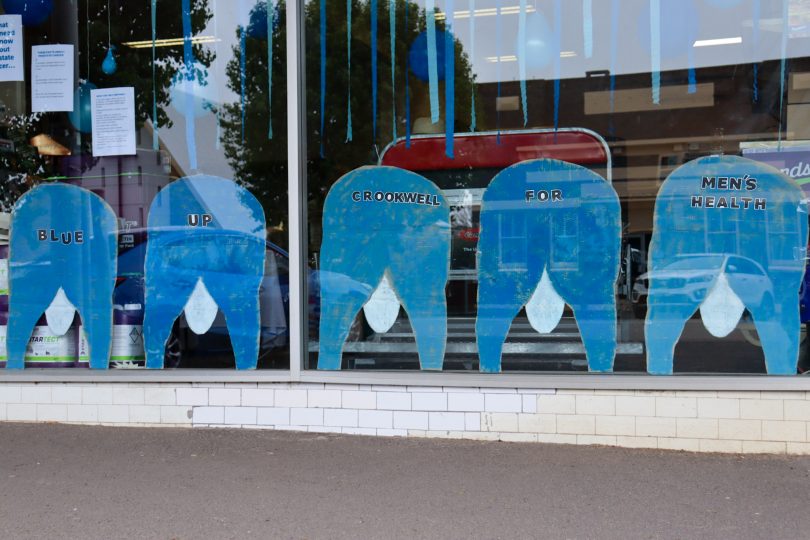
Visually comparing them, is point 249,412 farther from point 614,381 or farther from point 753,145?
point 753,145

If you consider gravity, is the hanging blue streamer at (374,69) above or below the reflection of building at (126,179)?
above

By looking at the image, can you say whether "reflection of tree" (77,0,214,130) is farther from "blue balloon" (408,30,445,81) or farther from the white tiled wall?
the white tiled wall

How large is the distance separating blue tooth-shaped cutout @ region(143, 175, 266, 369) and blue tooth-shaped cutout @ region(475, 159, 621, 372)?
1.69m

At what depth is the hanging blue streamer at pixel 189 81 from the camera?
237 inches

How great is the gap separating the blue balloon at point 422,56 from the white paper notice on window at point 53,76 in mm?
2724

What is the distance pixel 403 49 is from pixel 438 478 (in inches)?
120

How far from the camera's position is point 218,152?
235 inches

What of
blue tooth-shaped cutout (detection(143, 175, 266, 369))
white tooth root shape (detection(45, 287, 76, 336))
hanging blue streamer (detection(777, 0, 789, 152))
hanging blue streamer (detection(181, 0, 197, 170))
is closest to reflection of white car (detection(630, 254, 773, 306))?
hanging blue streamer (detection(777, 0, 789, 152))

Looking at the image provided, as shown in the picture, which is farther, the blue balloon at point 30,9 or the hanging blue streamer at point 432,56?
the blue balloon at point 30,9

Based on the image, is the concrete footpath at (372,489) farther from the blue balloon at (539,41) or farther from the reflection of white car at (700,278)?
the blue balloon at (539,41)

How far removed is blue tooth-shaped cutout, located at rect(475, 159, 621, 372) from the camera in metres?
5.50

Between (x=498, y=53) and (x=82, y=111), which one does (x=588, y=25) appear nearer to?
(x=498, y=53)

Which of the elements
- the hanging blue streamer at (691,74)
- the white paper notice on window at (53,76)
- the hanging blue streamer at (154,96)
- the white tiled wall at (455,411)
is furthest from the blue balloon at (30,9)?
the hanging blue streamer at (691,74)

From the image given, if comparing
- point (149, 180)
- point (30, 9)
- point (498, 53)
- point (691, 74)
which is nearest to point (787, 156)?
point (691, 74)
